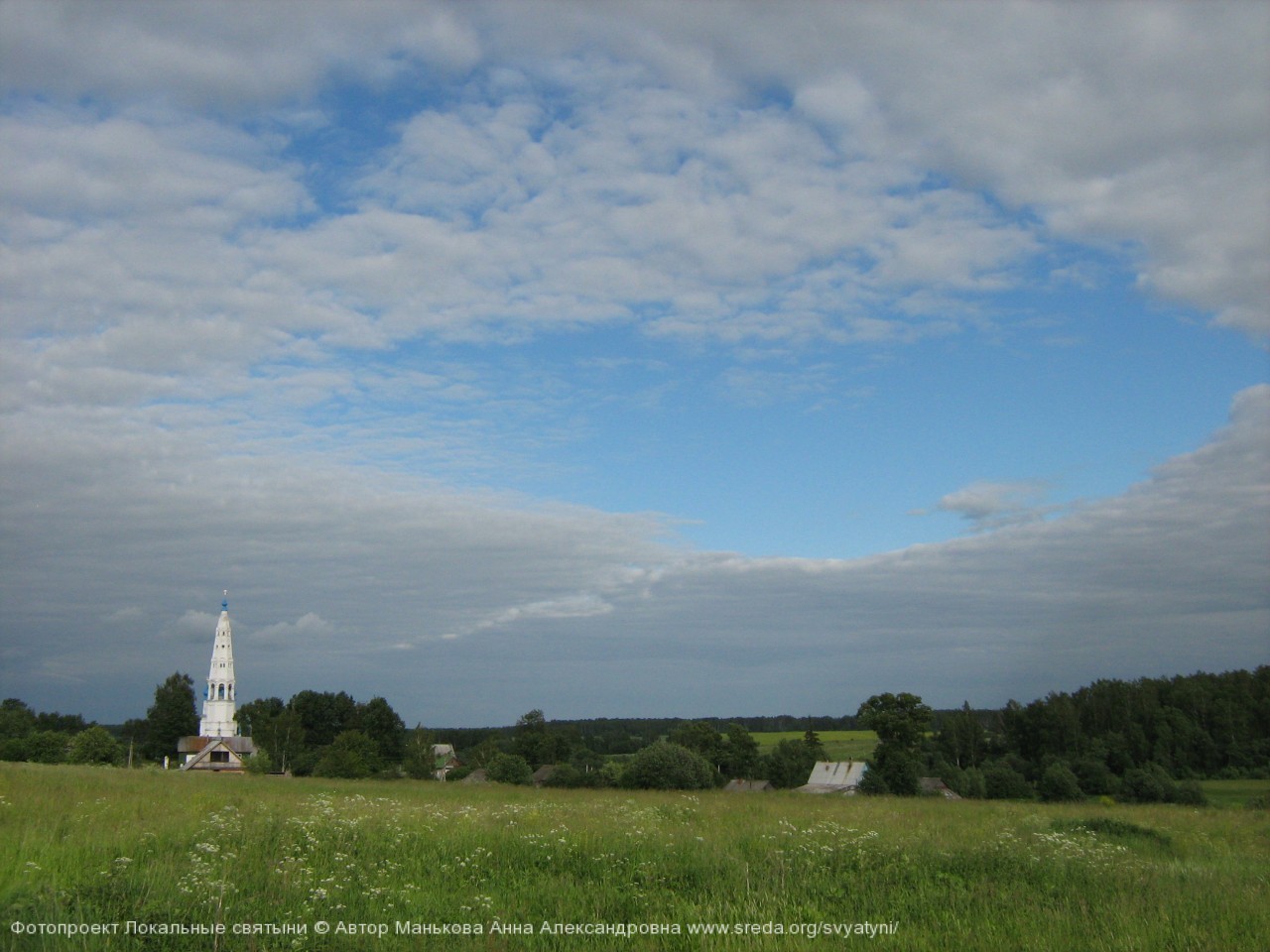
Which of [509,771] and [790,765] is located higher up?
[509,771]

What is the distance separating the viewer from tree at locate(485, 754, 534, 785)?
48.5 m

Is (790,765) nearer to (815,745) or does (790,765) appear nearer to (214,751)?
(815,745)

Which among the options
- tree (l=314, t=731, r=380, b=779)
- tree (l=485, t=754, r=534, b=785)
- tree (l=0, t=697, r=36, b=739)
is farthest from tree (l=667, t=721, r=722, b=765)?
tree (l=0, t=697, r=36, b=739)

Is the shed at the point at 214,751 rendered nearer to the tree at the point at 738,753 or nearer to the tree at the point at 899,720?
the tree at the point at 738,753

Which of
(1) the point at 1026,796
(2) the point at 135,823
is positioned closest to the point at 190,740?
(1) the point at 1026,796

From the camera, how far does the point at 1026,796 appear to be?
4697 cm

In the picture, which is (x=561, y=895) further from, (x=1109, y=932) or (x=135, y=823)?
(x=135, y=823)

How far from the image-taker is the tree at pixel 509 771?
159ft

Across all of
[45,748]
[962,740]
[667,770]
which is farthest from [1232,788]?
[45,748]

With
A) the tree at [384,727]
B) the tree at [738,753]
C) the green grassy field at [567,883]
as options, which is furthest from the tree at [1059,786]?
the tree at [384,727]

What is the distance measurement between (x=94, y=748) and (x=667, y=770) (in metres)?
45.6

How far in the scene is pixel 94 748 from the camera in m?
61.8

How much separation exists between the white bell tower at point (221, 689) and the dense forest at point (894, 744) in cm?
244

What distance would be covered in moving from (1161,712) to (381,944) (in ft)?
268
